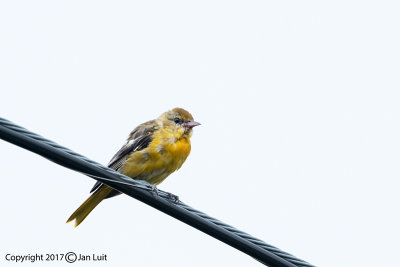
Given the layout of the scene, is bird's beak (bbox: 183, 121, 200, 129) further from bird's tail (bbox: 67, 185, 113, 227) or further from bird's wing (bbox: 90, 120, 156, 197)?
bird's tail (bbox: 67, 185, 113, 227)

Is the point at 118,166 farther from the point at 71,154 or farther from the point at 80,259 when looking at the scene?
the point at 71,154

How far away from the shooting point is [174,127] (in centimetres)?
771

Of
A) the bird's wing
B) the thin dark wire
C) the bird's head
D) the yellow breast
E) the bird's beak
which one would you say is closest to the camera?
the thin dark wire

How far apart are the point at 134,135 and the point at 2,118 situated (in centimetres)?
416

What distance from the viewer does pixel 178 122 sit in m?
7.89

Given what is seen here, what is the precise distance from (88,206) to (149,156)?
97 cm

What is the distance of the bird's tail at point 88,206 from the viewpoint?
737 centimetres

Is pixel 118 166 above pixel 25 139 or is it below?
above

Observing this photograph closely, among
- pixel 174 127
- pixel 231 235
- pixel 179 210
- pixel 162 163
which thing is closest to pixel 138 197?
pixel 179 210

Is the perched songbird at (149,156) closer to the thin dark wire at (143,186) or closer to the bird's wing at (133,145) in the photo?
the bird's wing at (133,145)

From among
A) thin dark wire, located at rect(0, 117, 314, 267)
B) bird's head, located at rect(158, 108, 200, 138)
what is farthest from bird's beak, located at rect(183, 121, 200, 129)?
thin dark wire, located at rect(0, 117, 314, 267)

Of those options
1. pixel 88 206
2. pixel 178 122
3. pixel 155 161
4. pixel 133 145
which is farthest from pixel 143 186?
pixel 178 122

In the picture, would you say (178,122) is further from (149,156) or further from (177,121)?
(149,156)

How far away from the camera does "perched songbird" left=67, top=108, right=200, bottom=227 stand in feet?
23.6
